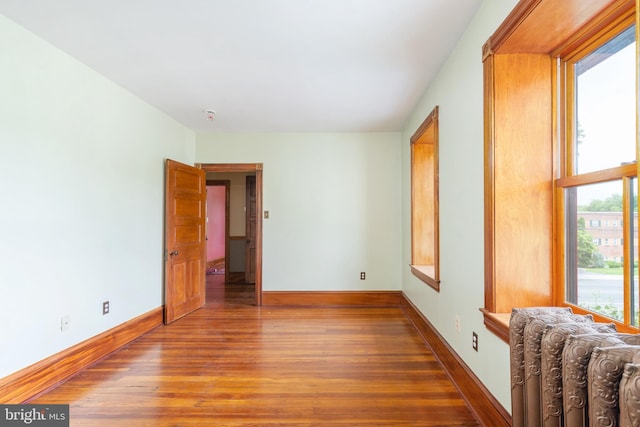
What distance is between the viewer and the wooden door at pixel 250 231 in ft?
20.4

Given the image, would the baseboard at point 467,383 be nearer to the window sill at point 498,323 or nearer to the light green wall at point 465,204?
the light green wall at point 465,204

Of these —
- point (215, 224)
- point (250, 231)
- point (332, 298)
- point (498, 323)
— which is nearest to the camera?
point (498, 323)

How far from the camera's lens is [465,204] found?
2.29 m

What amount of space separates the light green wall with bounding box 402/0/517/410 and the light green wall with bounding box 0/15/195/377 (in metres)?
2.95

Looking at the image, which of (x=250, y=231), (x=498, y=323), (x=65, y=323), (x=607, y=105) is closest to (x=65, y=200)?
(x=65, y=323)

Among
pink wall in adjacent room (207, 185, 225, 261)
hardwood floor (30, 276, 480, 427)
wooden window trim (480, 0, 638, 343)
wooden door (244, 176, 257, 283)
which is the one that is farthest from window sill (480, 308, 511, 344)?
pink wall in adjacent room (207, 185, 225, 261)

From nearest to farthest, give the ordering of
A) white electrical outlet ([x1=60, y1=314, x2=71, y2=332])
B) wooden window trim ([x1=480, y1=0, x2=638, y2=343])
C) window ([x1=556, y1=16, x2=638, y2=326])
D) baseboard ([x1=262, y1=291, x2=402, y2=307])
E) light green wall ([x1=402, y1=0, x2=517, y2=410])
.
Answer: window ([x1=556, y1=16, x2=638, y2=326]), wooden window trim ([x1=480, y1=0, x2=638, y2=343]), light green wall ([x1=402, y1=0, x2=517, y2=410]), white electrical outlet ([x1=60, y1=314, x2=71, y2=332]), baseboard ([x1=262, y1=291, x2=402, y2=307])

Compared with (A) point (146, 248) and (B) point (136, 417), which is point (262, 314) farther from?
(B) point (136, 417)

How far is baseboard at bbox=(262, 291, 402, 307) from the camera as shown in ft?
15.4

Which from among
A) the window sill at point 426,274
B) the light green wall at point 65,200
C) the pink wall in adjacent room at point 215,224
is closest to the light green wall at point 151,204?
the light green wall at point 65,200

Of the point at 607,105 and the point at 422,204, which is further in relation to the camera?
the point at 422,204

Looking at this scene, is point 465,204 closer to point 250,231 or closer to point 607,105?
point 607,105

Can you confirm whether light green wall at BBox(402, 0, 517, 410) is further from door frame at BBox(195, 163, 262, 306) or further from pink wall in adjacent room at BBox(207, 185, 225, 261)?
pink wall in adjacent room at BBox(207, 185, 225, 261)

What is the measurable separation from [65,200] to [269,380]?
208cm
